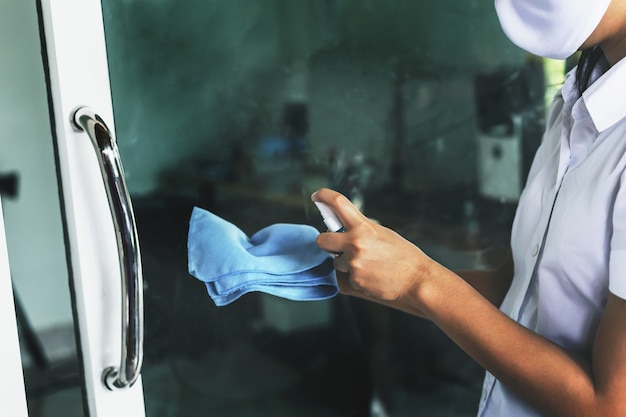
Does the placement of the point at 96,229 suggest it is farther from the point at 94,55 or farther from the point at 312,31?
the point at 312,31

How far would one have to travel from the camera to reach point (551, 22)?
718mm

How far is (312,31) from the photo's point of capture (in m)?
0.97

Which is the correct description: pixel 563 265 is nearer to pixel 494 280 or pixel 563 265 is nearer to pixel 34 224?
pixel 494 280

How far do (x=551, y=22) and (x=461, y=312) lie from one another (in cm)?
32

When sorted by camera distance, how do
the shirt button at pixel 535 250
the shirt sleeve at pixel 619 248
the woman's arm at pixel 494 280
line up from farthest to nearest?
the woman's arm at pixel 494 280
the shirt button at pixel 535 250
the shirt sleeve at pixel 619 248

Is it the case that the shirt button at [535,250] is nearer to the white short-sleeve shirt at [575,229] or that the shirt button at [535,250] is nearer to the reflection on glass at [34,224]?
the white short-sleeve shirt at [575,229]

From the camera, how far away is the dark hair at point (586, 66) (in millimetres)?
868

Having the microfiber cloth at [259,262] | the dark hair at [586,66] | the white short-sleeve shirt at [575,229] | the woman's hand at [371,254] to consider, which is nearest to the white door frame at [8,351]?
the microfiber cloth at [259,262]

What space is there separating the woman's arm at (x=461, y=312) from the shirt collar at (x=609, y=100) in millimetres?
238

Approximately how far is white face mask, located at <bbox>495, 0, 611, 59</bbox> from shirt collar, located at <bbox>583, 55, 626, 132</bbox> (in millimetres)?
55

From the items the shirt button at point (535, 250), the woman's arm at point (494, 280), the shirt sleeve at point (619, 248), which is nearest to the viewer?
the shirt sleeve at point (619, 248)

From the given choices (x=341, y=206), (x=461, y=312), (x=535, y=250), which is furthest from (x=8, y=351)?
(x=535, y=250)

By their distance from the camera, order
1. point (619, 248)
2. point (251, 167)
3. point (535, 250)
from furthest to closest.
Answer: point (251, 167), point (535, 250), point (619, 248)

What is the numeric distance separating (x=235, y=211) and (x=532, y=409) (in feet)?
1.51
